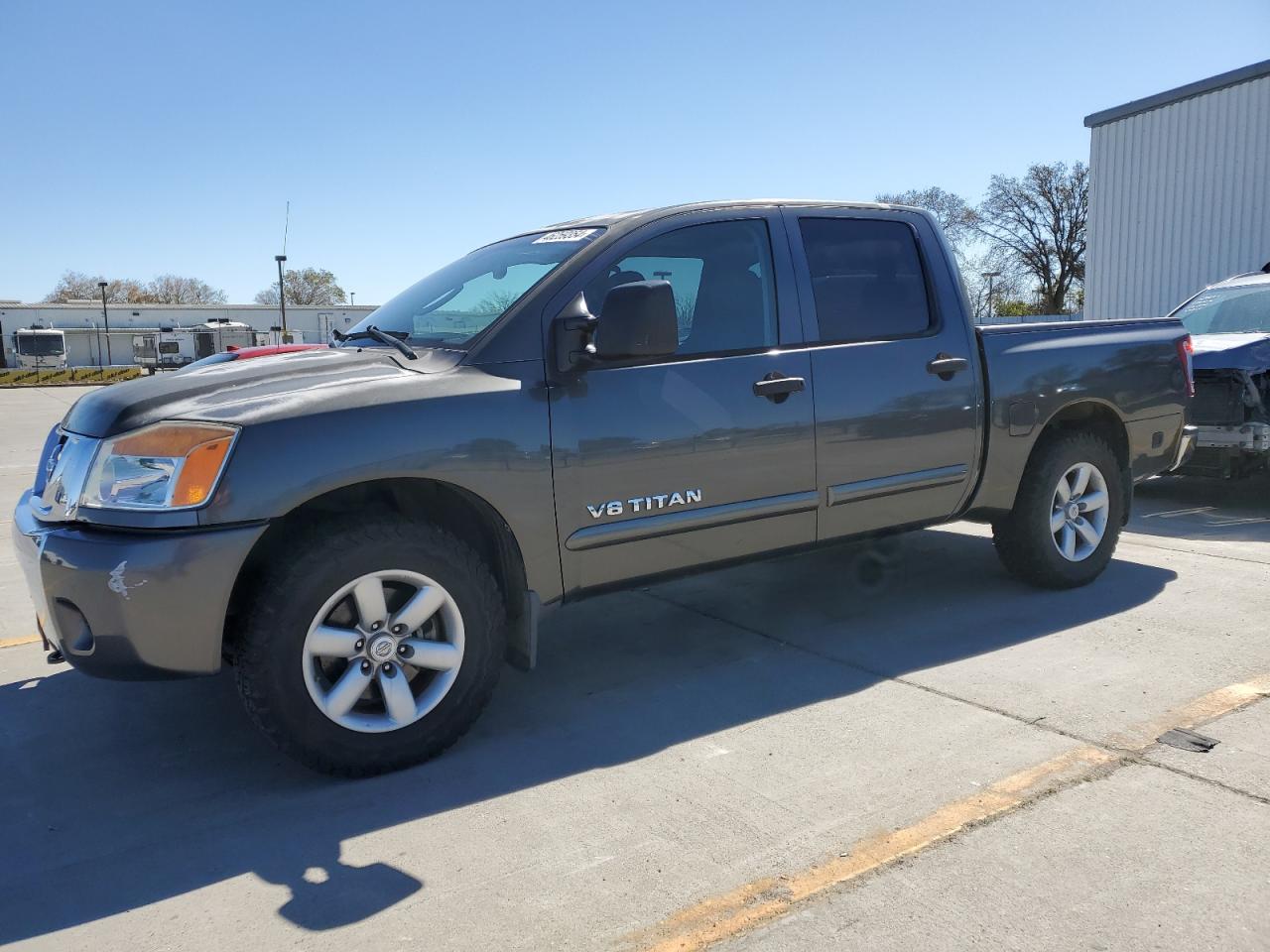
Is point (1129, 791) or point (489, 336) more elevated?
point (489, 336)

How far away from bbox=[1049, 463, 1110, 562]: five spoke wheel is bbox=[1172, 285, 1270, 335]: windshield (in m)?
4.11

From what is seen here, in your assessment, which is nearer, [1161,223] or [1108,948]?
[1108,948]

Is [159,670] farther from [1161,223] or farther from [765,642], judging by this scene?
[1161,223]

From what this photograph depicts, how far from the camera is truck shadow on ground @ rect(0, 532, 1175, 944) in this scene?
2.61 metres

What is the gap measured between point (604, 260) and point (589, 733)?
172cm

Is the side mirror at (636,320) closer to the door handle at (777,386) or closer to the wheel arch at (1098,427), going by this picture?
the door handle at (777,386)

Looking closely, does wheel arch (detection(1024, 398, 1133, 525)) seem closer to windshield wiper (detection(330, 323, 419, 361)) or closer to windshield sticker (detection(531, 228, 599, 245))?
windshield sticker (detection(531, 228, 599, 245))

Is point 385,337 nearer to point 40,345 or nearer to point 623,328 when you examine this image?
point 623,328

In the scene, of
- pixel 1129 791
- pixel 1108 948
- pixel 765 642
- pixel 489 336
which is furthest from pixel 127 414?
pixel 1129 791

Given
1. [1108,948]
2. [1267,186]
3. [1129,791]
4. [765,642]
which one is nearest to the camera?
[1108,948]

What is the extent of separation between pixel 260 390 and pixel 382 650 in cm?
92

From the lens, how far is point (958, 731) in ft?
10.9

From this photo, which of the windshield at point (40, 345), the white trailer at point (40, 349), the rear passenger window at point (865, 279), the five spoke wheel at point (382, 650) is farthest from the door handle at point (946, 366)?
the windshield at point (40, 345)

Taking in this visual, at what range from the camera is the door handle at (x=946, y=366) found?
14.4 ft
